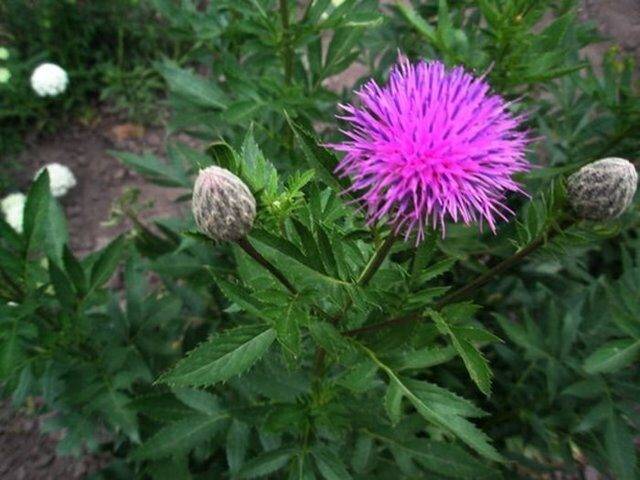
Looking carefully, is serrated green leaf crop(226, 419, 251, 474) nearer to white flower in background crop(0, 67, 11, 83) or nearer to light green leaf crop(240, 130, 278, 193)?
light green leaf crop(240, 130, 278, 193)

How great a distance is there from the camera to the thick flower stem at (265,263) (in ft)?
4.27

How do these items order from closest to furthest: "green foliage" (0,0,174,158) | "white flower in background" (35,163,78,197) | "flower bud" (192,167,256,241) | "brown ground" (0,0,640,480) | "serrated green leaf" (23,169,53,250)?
"flower bud" (192,167,256,241), "serrated green leaf" (23,169,53,250), "white flower in background" (35,163,78,197), "brown ground" (0,0,640,480), "green foliage" (0,0,174,158)

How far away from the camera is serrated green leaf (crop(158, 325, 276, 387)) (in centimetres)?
138

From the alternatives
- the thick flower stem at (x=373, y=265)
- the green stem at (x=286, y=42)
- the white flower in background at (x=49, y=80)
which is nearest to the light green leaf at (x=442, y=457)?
the thick flower stem at (x=373, y=265)

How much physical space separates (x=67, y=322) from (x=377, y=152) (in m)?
1.27

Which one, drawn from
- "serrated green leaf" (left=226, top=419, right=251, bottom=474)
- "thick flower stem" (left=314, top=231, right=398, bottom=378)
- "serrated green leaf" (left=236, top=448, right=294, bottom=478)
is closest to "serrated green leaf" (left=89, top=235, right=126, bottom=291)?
"serrated green leaf" (left=226, top=419, right=251, bottom=474)

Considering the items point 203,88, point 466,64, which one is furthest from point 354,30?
point 203,88

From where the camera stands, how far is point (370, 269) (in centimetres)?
141

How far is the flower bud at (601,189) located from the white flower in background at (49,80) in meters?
3.70

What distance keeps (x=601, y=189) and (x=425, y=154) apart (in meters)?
0.37

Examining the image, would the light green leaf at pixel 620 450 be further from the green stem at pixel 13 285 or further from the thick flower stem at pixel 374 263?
the green stem at pixel 13 285

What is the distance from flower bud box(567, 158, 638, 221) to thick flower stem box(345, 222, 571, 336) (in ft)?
0.26

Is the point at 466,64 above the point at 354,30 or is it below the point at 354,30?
below

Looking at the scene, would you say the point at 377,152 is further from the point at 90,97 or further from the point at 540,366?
the point at 90,97
